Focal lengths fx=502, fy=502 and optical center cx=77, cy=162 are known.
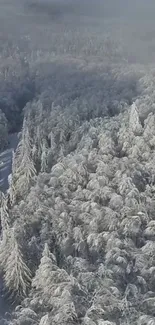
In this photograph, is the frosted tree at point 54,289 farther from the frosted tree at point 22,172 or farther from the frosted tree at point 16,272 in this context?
the frosted tree at point 22,172

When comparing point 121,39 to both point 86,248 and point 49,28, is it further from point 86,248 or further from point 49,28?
point 86,248

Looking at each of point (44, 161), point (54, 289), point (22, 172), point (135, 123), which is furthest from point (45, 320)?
point (135, 123)

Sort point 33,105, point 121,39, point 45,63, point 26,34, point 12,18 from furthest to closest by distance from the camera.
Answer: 1. point 12,18
2. point 26,34
3. point 121,39
4. point 45,63
5. point 33,105

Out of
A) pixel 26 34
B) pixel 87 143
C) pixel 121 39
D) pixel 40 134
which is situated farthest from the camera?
pixel 26 34

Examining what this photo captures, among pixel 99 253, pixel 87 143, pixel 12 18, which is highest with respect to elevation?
pixel 12 18

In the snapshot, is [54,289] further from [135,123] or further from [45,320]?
[135,123]

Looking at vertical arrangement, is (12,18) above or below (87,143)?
above

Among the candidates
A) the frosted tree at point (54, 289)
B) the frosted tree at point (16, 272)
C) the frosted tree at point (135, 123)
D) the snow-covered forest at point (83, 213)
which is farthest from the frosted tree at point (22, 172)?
the frosted tree at point (54, 289)

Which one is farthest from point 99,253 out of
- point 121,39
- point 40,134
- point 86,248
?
point 121,39

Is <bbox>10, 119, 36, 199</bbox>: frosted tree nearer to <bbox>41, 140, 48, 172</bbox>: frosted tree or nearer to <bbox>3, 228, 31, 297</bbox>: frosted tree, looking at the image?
<bbox>41, 140, 48, 172</bbox>: frosted tree
